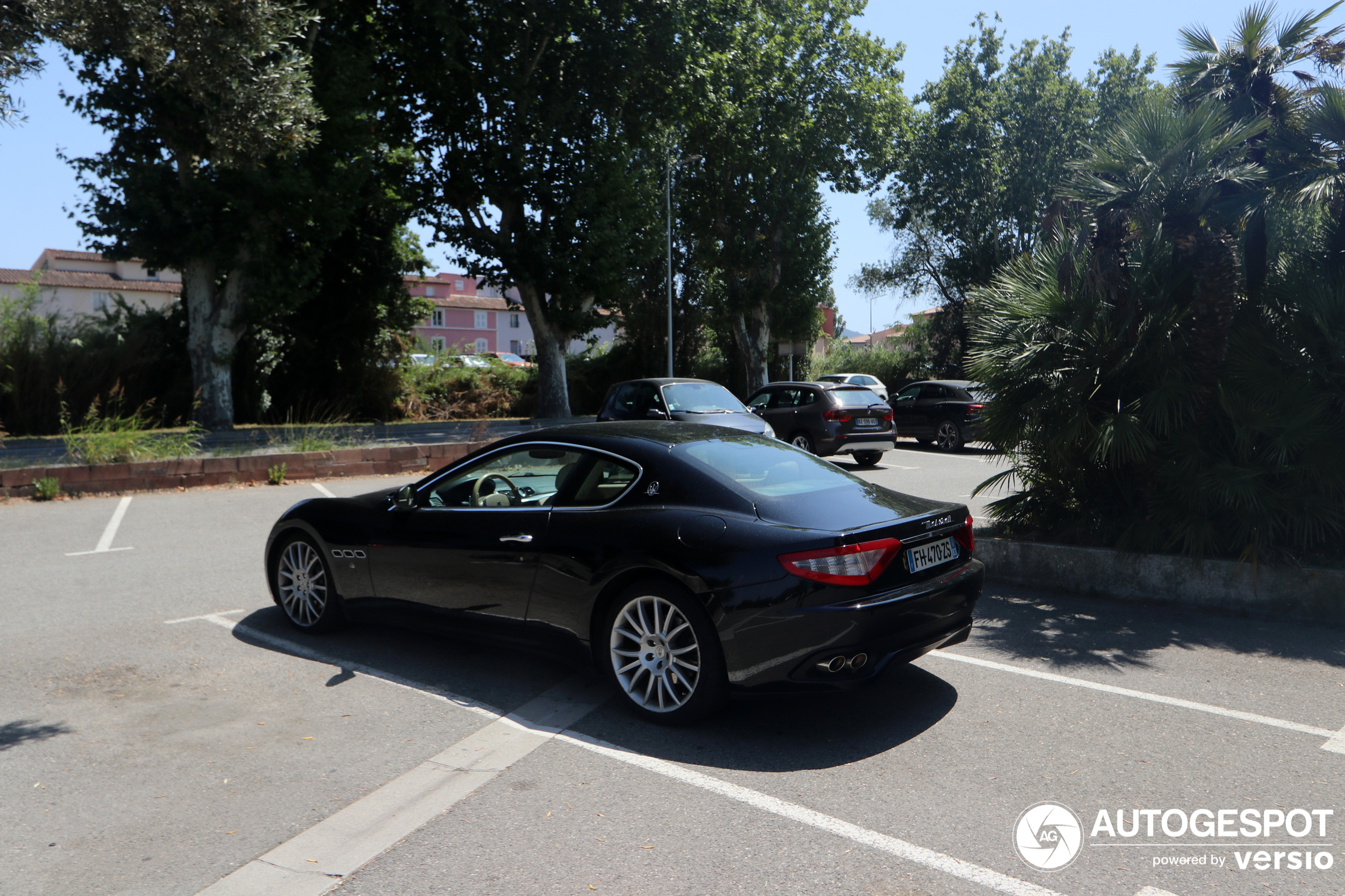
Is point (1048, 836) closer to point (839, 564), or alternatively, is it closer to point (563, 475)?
point (839, 564)

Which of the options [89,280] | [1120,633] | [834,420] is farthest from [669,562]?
[89,280]

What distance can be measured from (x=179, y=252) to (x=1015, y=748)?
65.4 feet

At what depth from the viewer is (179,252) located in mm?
19578

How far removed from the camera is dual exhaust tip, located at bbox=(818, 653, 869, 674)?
4.12 metres

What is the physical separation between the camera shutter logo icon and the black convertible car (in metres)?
0.91

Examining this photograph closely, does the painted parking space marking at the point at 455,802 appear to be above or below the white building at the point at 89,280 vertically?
below

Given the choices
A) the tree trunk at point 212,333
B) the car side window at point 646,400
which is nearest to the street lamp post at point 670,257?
the tree trunk at point 212,333

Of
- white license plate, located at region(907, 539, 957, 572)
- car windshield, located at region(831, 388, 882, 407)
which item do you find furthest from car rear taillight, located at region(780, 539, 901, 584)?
car windshield, located at region(831, 388, 882, 407)

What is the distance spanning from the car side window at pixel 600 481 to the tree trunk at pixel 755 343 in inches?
1224

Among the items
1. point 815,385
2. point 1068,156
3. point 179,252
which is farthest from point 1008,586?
point 1068,156

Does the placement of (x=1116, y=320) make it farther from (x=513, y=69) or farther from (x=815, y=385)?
(x=513, y=69)

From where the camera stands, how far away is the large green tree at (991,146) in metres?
36.2

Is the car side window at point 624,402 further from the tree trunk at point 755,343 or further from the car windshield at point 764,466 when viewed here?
the tree trunk at point 755,343

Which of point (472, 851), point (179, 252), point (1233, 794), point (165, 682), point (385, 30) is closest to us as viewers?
point (472, 851)
